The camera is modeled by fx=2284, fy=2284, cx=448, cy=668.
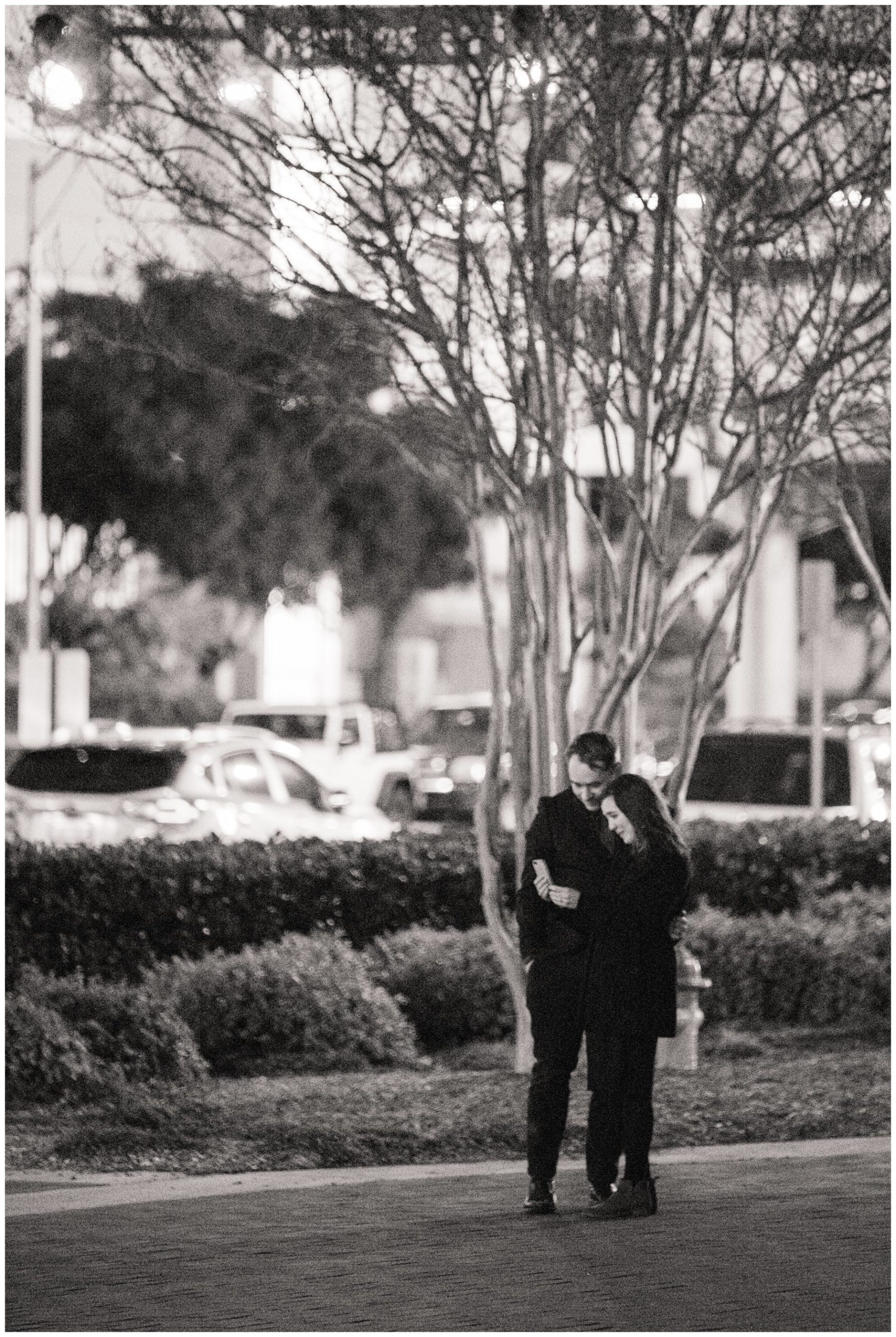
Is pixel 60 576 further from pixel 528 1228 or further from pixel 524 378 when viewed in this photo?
pixel 528 1228

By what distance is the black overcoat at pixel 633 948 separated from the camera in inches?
314

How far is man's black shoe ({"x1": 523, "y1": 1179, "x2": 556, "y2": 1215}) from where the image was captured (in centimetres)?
802

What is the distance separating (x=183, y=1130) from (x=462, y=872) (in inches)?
171

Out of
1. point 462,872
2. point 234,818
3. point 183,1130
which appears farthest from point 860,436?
point 234,818

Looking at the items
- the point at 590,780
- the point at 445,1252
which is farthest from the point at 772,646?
the point at 445,1252

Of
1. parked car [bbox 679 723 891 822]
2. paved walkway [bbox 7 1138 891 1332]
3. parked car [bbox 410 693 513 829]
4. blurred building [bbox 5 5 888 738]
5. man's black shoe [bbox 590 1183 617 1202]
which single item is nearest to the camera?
paved walkway [bbox 7 1138 891 1332]

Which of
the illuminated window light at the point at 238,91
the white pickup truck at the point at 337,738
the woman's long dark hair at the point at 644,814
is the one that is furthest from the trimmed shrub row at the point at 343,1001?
the white pickup truck at the point at 337,738

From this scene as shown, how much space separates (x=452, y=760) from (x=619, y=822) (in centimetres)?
2167

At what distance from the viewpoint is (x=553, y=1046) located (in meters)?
8.05

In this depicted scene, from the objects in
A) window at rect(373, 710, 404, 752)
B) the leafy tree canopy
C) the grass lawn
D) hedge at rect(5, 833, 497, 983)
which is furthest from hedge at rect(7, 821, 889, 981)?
window at rect(373, 710, 404, 752)

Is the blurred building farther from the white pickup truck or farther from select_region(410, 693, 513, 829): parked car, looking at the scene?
the white pickup truck

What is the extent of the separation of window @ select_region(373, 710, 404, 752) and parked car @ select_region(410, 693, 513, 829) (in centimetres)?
394

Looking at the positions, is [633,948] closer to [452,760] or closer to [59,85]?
[59,85]

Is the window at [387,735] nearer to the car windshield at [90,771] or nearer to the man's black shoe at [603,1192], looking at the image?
the car windshield at [90,771]
